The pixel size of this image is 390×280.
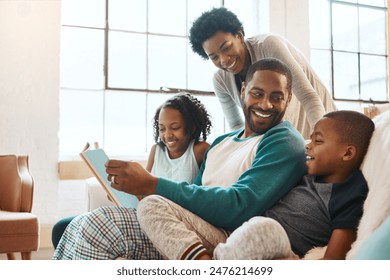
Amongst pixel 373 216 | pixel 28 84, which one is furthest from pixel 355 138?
pixel 28 84

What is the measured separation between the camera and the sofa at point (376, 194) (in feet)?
2.42

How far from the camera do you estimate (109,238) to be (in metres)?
0.99

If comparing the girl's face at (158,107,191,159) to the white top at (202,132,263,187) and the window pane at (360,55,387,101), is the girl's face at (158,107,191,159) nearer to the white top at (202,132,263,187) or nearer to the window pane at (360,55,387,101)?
the white top at (202,132,263,187)

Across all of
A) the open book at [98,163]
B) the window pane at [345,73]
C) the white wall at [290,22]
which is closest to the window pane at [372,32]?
the window pane at [345,73]

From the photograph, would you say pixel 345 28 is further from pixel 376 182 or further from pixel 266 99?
pixel 376 182

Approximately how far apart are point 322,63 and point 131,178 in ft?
8.82

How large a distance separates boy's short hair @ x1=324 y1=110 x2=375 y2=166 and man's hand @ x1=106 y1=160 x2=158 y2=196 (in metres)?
0.37

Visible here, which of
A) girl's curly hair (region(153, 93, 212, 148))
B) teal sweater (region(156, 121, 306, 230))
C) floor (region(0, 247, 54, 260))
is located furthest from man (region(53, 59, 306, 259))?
floor (region(0, 247, 54, 260))

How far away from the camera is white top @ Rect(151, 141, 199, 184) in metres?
1.38

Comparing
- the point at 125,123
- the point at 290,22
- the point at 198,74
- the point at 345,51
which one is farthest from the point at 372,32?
the point at 125,123
